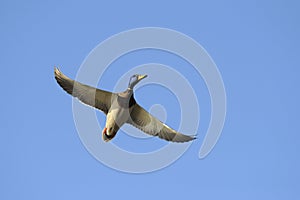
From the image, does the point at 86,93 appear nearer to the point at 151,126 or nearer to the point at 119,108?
the point at 119,108

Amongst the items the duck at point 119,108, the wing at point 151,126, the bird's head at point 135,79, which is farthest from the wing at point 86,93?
the wing at point 151,126

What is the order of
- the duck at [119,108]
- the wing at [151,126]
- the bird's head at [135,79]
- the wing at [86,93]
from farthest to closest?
the wing at [151,126] → the wing at [86,93] → the duck at [119,108] → the bird's head at [135,79]

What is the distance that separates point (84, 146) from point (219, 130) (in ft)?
20.1

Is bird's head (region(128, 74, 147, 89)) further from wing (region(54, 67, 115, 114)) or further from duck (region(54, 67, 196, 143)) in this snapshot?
wing (region(54, 67, 115, 114))

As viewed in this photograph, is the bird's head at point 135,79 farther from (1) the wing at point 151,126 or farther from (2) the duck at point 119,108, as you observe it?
(1) the wing at point 151,126

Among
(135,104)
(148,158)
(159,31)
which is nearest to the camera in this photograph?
(135,104)

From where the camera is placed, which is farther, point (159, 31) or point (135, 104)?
point (159, 31)

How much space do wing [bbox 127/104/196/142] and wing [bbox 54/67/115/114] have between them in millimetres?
1162

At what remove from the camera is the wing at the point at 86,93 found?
2756 centimetres

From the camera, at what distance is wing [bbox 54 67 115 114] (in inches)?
1085

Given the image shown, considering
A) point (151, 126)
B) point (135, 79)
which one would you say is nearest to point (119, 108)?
point (135, 79)

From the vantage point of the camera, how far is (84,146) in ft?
92.2

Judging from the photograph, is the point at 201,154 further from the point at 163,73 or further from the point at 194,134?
the point at 163,73

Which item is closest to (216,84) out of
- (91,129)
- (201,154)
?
(201,154)
